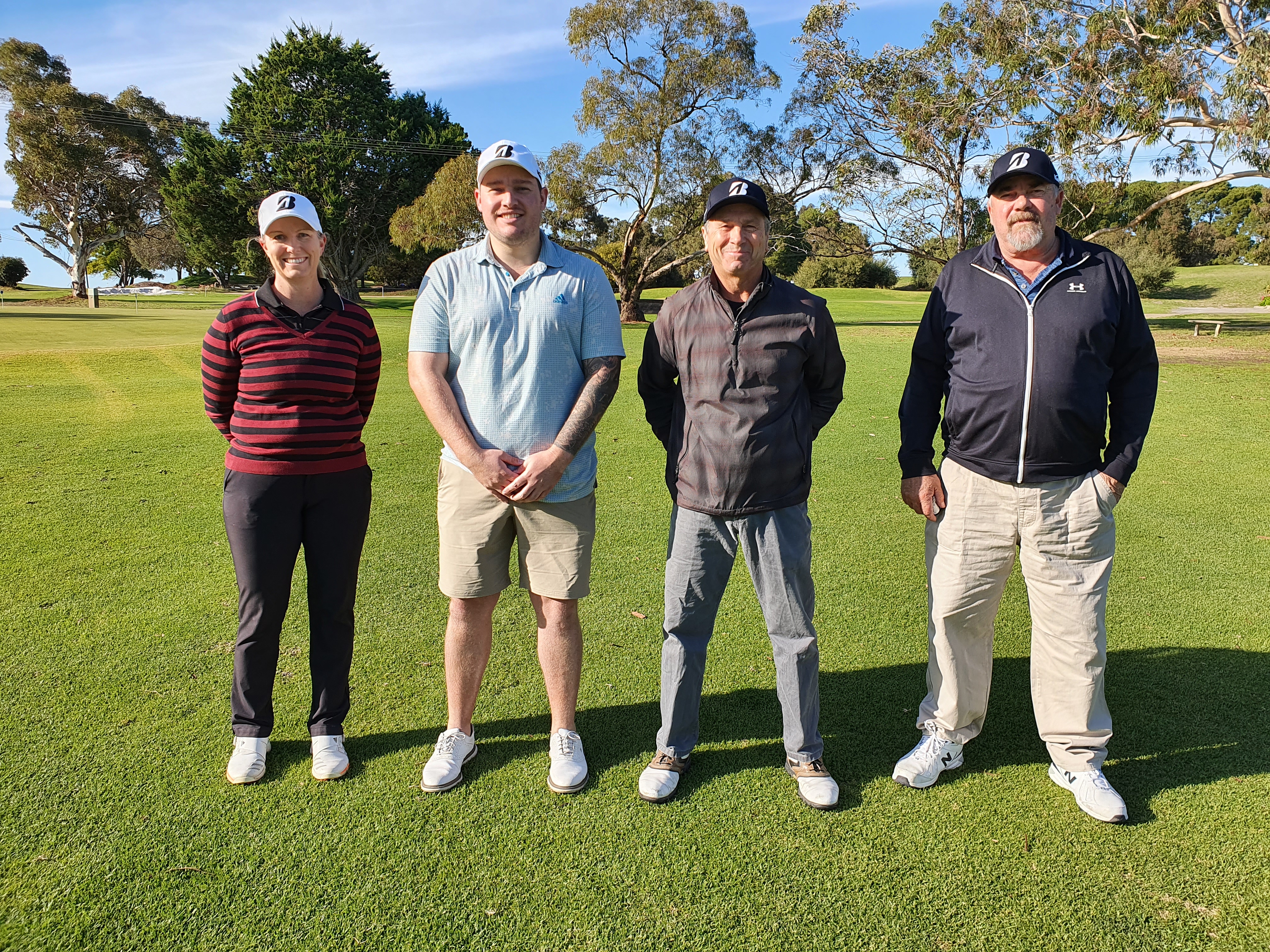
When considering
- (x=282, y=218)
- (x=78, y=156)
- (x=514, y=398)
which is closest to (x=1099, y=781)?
(x=514, y=398)

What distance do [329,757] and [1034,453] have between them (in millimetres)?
2800

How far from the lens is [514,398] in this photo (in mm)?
2889

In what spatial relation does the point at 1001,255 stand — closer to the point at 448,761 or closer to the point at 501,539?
the point at 501,539

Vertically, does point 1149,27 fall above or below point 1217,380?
above

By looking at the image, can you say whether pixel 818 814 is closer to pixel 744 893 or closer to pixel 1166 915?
pixel 744 893

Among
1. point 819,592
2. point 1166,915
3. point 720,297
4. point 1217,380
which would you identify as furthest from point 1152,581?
point 1217,380

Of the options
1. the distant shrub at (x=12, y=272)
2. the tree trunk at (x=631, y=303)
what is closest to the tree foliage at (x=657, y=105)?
the tree trunk at (x=631, y=303)

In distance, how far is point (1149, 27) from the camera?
64.4 ft

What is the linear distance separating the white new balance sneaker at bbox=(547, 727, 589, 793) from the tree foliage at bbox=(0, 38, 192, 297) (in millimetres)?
50682

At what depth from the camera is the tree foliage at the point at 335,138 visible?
40.4 m

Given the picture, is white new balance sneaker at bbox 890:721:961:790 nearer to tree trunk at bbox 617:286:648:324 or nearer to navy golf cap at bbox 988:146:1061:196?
navy golf cap at bbox 988:146:1061:196

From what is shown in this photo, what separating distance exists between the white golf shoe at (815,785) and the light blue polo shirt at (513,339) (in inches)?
52.0

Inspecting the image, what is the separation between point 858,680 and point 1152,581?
246 centimetres

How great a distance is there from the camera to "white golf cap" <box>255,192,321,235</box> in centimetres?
293
